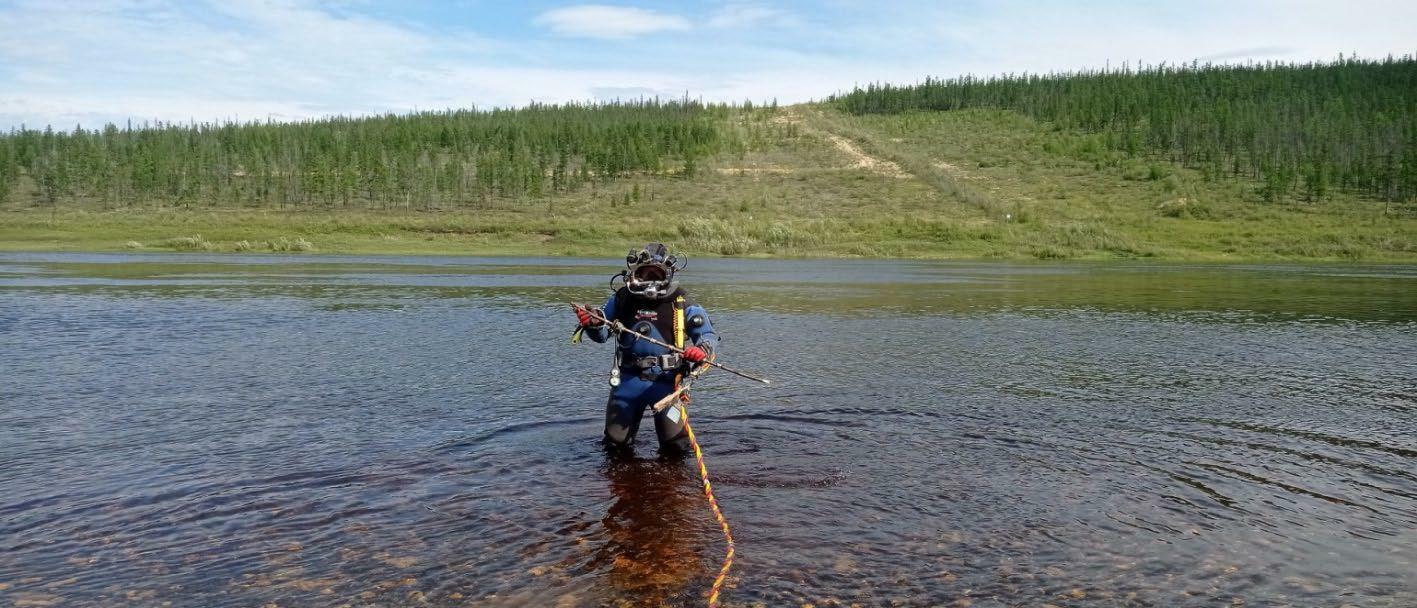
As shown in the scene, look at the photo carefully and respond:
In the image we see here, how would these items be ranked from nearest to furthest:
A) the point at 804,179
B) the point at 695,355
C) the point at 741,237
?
the point at 695,355 < the point at 741,237 < the point at 804,179

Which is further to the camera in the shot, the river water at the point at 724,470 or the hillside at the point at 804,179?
the hillside at the point at 804,179

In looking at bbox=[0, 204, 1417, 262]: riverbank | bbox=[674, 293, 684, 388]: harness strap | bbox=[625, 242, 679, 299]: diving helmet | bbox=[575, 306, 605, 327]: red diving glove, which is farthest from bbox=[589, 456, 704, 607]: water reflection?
bbox=[0, 204, 1417, 262]: riverbank

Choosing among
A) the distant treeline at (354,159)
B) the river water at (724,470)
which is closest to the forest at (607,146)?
the distant treeline at (354,159)

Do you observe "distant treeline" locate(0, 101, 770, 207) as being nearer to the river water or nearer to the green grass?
the green grass

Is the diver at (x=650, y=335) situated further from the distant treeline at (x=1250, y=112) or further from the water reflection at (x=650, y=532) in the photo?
the distant treeline at (x=1250, y=112)

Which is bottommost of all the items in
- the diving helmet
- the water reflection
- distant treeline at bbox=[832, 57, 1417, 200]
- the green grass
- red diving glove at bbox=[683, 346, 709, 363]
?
the water reflection

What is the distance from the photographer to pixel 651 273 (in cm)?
1030

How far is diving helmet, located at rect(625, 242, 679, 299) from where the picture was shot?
1025cm

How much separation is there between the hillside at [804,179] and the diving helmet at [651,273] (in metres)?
66.7

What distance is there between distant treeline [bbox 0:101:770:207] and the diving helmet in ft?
339

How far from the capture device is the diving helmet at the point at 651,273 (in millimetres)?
10250

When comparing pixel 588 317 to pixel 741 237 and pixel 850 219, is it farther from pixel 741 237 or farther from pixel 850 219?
pixel 850 219

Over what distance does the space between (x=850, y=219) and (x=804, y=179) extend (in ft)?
80.2

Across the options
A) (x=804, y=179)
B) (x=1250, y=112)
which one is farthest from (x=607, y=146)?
(x=1250, y=112)
